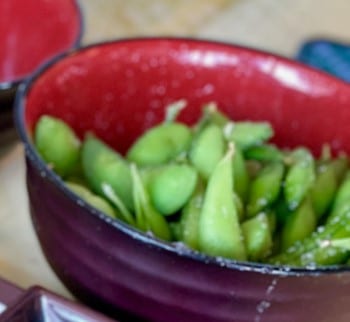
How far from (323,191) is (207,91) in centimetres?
16

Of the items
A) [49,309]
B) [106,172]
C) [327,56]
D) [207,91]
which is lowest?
[49,309]

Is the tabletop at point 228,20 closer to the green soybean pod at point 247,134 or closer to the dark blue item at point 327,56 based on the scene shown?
the dark blue item at point 327,56

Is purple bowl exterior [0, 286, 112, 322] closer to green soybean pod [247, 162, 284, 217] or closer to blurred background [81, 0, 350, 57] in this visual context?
green soybean pod [247, 162, 284, 217]

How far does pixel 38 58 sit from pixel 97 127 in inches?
6.2

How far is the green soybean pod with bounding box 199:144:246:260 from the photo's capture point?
1.55 feet

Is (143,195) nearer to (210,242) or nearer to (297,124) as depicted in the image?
(210,242)

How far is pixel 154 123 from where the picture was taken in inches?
26.1

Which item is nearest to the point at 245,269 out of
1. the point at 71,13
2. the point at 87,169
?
the point at 87,169

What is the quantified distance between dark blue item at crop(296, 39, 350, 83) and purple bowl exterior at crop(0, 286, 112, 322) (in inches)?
23.3

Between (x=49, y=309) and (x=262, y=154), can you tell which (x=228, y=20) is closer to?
(x=262, y=154)

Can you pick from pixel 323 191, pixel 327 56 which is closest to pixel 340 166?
pixel 323 191

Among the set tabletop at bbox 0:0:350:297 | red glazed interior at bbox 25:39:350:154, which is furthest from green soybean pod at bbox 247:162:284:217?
tabletop at bbox 0:0:350:297

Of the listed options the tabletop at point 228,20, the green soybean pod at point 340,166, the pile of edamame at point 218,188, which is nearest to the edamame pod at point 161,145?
the pile of edamame at point 218,188

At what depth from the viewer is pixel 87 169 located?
545 mm
